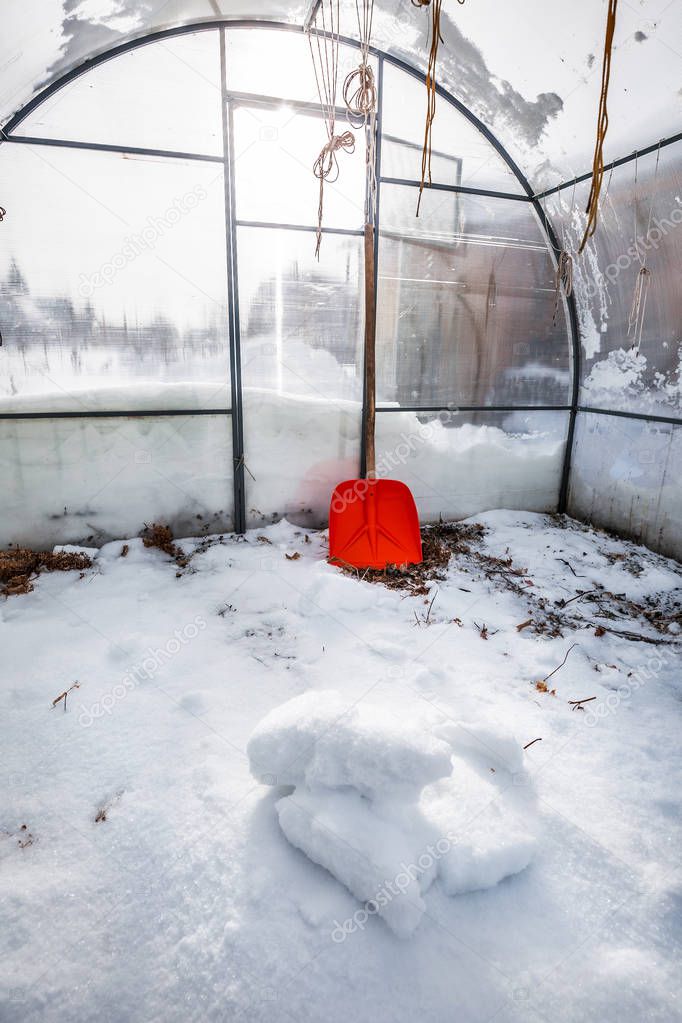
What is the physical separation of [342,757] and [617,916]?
106 cm

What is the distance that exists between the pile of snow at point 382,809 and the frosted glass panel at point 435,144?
4.51m

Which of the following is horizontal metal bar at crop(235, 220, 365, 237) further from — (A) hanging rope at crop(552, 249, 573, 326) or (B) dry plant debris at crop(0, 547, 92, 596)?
(B) dry plant debris at crop(0, 547, 92, 596)

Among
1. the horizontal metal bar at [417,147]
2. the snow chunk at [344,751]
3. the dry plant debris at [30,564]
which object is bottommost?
the dry plant debris at [30,564]

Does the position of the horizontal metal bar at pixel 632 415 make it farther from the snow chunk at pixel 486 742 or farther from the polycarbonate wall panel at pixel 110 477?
the polycarbonate wall panel at pixel 110 477

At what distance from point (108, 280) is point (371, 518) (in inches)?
112

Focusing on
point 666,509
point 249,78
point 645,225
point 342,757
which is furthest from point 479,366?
point 342,757

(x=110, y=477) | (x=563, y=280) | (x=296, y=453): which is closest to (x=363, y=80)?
(x=296, y=453)

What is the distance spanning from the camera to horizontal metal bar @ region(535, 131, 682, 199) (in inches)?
144

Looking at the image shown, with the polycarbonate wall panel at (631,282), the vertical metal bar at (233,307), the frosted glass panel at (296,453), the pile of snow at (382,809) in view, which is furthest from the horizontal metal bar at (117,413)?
the polycarbonate wall panel at (631,282)

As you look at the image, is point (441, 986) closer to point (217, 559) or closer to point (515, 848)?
point (515, 848)

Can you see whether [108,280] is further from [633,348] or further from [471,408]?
[633,348]

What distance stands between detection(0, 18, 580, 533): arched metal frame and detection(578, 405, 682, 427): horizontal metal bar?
0.18 meters

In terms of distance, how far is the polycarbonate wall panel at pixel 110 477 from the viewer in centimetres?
425

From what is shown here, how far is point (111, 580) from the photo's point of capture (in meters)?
4.01
